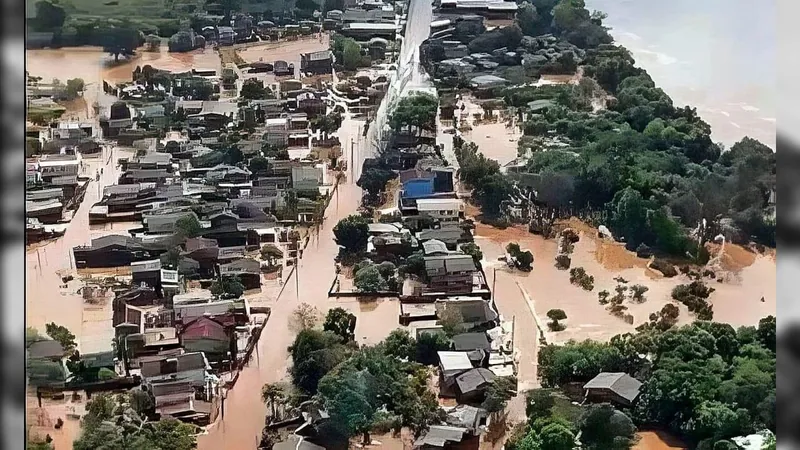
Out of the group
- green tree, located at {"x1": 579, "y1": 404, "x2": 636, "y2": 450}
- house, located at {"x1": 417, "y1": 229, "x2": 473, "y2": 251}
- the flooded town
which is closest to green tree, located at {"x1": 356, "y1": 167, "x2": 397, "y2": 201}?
the flooded town

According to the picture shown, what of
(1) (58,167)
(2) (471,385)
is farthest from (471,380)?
(1) (58,167)

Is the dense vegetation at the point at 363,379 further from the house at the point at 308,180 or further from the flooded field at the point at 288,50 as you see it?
the flooded field at the point at 288,50

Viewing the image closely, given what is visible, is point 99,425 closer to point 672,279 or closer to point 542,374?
point 542,374

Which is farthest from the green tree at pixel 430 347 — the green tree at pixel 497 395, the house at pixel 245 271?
the house at pixel 245 271

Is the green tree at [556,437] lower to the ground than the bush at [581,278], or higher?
lower

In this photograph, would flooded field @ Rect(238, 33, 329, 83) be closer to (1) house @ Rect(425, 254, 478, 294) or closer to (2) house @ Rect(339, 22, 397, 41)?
(2) house @ Rect(339, 22, 397, 41)

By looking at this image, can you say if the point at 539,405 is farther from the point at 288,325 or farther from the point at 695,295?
the point at 288,325
